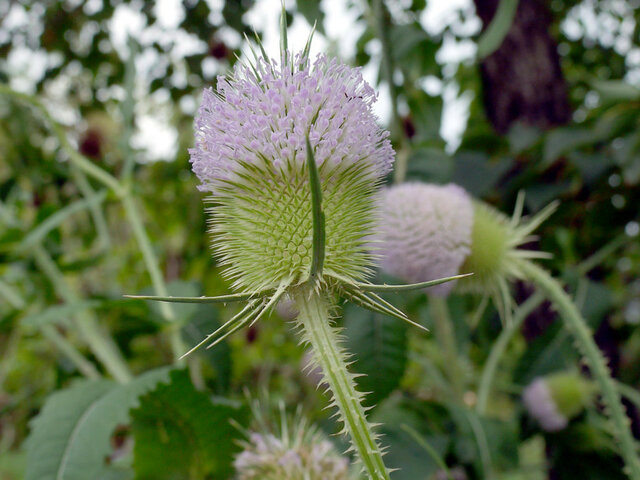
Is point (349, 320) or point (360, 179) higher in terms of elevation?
point (360, 179)

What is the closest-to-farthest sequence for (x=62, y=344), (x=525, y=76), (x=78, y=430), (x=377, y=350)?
(x=78, y=430) → (x=377, y=350) → (x=62, y=344) → (x=525, y=76)

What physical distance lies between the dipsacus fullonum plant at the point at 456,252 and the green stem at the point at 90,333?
0.82 metres

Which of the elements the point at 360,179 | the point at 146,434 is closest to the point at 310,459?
the point at 146,434

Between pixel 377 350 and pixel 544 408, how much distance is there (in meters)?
0.64

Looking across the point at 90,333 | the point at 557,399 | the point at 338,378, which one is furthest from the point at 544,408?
the point at 90,333

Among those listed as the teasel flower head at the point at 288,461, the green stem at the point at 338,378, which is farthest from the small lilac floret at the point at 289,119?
the teasel flower head at the point at 288,461

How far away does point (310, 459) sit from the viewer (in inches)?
32.4

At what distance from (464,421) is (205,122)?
896 mm

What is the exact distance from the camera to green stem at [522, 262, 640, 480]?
79 centimetres

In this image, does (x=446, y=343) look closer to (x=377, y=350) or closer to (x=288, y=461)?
(x=377, y=350)

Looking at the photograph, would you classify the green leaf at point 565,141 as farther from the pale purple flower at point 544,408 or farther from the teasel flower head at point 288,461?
the teasel flower head at point 288,461

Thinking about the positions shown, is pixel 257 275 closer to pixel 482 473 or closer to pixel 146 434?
pixel 146 434

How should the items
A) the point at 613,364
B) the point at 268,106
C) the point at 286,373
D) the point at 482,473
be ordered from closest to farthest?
1. the point at 268,106
2. the point at 482,473
3. the point at 613,364
4. the point at 286,373

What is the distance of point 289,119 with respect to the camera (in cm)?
58
